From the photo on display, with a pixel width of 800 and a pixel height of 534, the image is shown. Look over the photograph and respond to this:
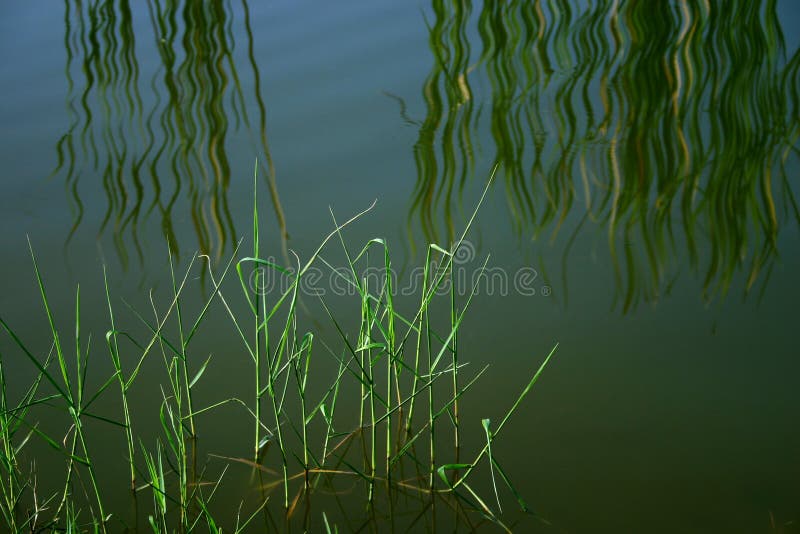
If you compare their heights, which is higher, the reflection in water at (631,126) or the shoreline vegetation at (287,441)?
the reflection in water at (631,126)

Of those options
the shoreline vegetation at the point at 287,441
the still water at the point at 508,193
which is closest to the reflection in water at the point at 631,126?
the still water at the point at 508,193

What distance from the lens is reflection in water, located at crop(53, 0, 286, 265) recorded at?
6.73 feet

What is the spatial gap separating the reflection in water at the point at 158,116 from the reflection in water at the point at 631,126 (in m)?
0.50

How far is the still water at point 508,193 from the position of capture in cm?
133

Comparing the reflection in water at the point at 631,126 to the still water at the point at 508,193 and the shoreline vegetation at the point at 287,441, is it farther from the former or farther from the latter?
the shoreline vegetation at the point at 287,441

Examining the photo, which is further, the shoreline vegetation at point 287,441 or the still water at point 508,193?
the still water at point 508,193

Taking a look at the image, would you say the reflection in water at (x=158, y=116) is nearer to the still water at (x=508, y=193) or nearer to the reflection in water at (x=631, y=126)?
the still water at (x=508, y=193)

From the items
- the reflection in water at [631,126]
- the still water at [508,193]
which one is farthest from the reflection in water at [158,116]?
the reflection in water at [631,126]

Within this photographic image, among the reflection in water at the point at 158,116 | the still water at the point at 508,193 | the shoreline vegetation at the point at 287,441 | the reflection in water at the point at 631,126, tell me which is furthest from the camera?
the reflection in water at the point at 158,116

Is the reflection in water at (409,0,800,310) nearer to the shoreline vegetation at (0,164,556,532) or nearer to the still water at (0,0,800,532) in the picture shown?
the still water at (0,0,800,532)

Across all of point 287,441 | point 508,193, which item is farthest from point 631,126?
point 287,441

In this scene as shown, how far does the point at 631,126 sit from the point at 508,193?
47 cm

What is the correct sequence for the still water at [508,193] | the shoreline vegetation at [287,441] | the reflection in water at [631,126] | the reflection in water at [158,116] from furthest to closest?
the reflection in water at [158,116]
the reflection in water at [631,126]
the still water at [508,193]
the shoreline vegetation at [287,441]

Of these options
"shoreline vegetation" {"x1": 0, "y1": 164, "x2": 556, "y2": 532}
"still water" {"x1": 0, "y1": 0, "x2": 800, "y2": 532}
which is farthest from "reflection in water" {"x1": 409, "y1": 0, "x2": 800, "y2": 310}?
"shoreline vegetation" {"x1": 0, "y1": 164, "x2": 556, "y2": 532}
